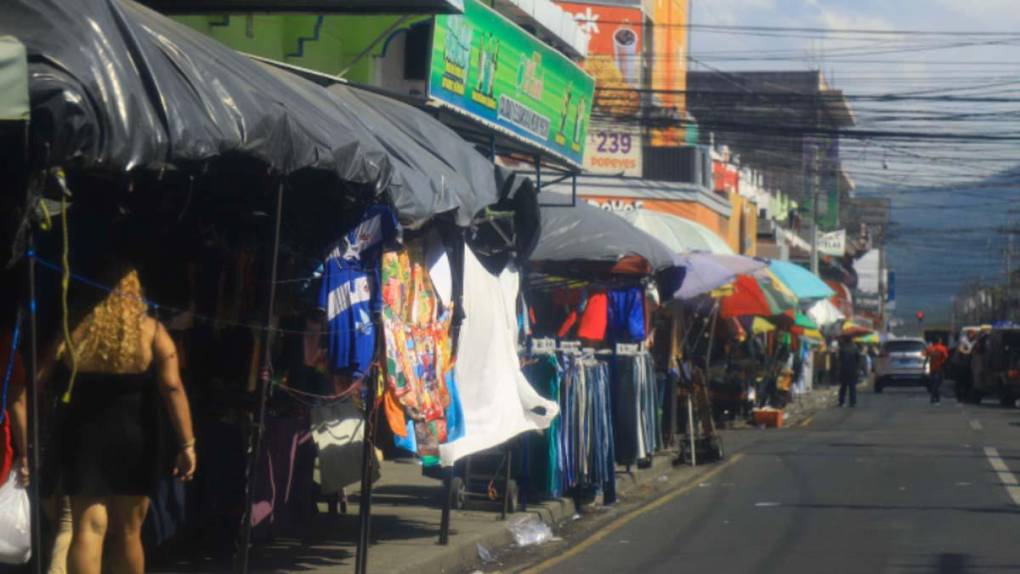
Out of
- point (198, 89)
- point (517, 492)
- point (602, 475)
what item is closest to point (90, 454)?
point (198, 89)

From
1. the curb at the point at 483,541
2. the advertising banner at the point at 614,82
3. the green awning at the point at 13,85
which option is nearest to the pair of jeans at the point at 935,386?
the advertising banner at the point at 614,82

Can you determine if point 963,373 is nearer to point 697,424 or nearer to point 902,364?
point 902,364

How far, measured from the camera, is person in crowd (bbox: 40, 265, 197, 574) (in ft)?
25.1

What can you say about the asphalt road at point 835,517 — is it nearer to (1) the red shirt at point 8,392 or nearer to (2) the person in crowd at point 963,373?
(1) the red shirt at point 8,392

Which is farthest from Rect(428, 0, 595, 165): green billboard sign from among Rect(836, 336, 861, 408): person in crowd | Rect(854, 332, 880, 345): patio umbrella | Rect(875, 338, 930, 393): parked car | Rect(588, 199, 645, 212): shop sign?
Rect(854, 332, 880, 345): patio umbrella

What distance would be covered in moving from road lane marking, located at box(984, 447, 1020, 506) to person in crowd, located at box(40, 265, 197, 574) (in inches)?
416

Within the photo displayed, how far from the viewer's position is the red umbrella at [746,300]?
2464 cm

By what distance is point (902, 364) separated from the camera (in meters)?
57.7

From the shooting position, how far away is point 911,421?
110ft

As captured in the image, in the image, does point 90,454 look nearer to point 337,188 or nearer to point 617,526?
point 337,188

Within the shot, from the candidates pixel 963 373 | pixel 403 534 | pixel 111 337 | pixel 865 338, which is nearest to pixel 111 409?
pixel 111 337

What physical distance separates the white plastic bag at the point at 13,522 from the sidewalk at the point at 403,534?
2.76 meters

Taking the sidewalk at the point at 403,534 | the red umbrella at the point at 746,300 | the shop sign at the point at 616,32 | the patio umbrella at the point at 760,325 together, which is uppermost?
the shop sign at the point at 616,32

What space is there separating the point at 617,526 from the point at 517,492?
95 centimetres
